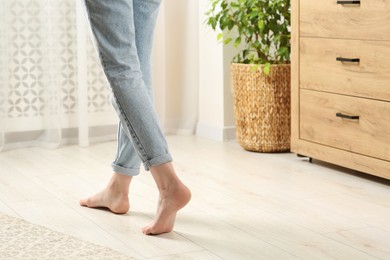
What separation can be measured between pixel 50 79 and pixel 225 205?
115 cm

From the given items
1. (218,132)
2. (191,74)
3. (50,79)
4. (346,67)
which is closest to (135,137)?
(346,67)

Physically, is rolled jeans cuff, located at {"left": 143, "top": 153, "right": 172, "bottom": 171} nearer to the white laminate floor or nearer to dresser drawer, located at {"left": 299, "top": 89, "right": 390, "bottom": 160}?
the white laminate floor

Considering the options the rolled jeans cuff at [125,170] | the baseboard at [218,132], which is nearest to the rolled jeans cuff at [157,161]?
the rolled jeans cuff at [125,170]

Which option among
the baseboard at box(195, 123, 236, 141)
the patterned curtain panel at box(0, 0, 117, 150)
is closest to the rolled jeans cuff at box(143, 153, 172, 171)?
the patterned curtain panel at box(0, 0, 117, 150)

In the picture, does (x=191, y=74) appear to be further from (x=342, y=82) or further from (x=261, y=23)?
(x=342, y=82)

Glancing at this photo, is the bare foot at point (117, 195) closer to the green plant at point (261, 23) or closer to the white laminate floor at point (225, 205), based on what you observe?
the white laminate floor at point (225, 205)

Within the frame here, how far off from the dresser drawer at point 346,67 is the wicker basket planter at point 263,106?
223 millimetres

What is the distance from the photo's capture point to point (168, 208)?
5.88ft

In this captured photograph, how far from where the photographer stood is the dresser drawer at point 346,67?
7.48ft

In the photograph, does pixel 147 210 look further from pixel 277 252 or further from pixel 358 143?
pixel 358 143

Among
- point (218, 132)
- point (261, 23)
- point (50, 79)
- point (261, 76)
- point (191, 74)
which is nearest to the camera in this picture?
point (261, 23)

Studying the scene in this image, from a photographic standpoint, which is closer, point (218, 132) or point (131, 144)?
point (131, 144)

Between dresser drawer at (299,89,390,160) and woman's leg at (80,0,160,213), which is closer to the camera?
woman's leg at (80,0,160,213)

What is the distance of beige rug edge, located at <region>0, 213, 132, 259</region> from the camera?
1.64 metres
